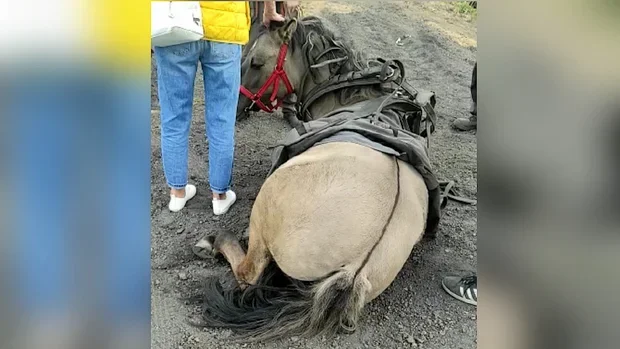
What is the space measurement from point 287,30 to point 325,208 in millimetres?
720

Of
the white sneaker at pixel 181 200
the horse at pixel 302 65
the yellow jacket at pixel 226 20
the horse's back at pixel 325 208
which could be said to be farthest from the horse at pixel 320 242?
the horse at pixel 302 65

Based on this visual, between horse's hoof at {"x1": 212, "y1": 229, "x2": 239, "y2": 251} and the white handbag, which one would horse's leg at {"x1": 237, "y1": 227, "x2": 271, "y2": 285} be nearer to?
horse's hoof at {"x1": 212, "y1": 229, "x2": 239, "y2": 251}

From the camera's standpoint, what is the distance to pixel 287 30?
1.67 meters

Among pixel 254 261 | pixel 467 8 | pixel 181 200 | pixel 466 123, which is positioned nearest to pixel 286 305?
pixel 254 261

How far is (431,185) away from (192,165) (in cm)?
56

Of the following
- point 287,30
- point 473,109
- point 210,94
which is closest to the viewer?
point 473,109

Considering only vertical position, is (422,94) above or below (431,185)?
above

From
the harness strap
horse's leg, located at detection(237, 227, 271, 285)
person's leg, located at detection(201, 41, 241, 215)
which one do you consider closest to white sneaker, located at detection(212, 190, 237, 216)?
person's leg, located at detection(201, 41, 241, 215)

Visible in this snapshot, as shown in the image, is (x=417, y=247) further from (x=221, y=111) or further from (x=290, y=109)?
(x=290, y=109)

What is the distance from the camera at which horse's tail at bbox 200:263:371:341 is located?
3.70 feet
